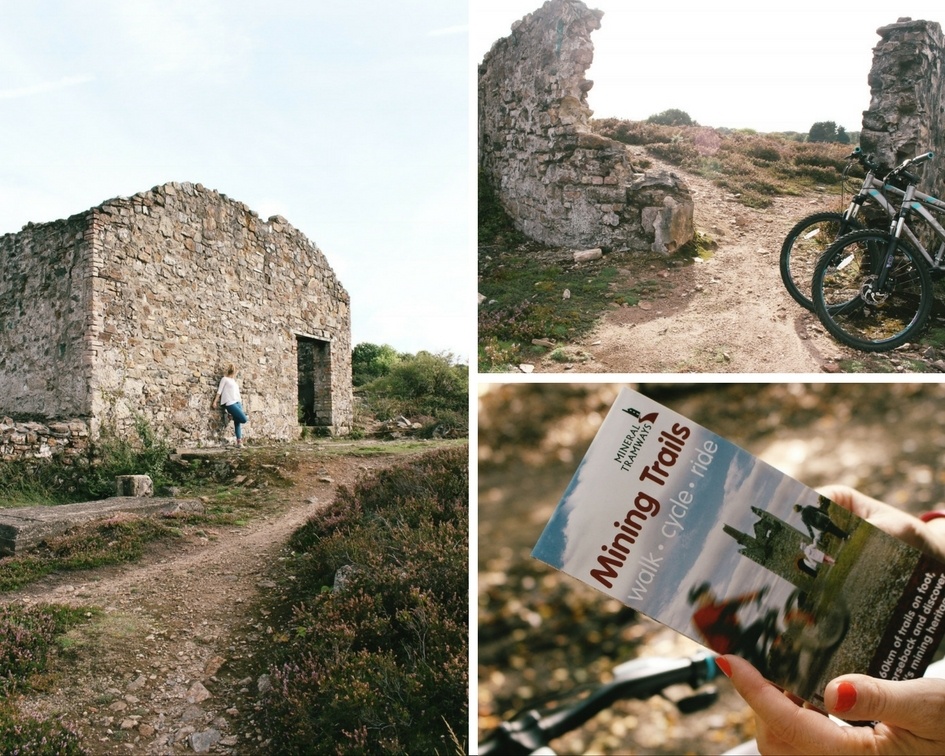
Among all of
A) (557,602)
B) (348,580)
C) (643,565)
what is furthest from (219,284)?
(643,565)

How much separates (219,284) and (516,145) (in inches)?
53.6

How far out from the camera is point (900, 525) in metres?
1.79

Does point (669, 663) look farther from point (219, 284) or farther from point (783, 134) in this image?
point (219, 284)

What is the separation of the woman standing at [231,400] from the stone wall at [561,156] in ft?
4.28

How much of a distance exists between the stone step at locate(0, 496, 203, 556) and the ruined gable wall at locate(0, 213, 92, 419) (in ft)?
1.15

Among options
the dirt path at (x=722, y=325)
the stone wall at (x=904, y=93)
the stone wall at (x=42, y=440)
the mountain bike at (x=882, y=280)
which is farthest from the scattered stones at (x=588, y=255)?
the stone wall at (x=42, y=440)

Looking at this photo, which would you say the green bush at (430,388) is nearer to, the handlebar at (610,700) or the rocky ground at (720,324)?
the rocky ground at (720,324)

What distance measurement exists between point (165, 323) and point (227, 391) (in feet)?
1.15

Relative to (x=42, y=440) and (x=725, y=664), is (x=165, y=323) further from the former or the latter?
(x=725, y=664)

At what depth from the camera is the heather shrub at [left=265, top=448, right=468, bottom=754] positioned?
2193 millimetres

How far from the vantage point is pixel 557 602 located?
261 centimetres

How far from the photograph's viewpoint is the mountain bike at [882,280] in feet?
8.02

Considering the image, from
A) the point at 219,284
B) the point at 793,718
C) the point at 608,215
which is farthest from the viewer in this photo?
the point at 219,284

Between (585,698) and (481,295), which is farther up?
(481,295)
